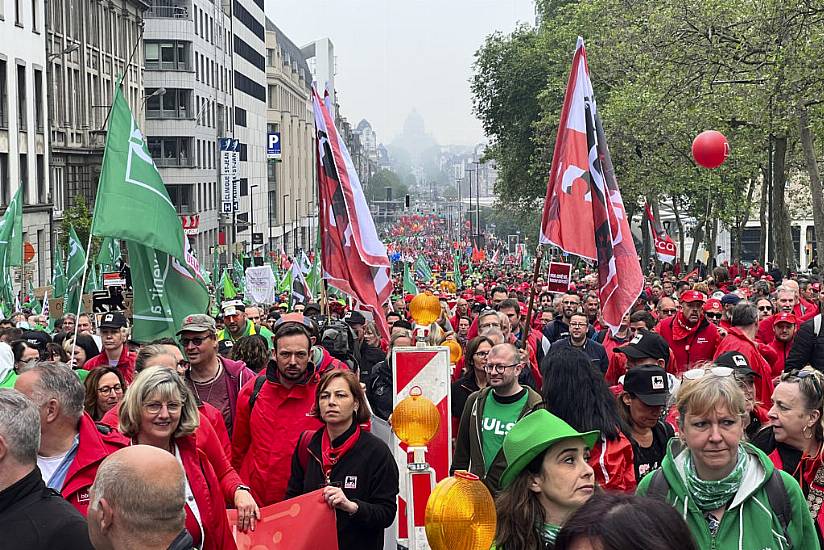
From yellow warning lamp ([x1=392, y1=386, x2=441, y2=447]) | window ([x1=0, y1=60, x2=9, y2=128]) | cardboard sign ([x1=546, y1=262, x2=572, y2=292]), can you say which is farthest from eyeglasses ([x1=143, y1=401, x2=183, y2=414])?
window ([x1=0, y1=60, x2=9, y2=128])

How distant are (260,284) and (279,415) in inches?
778

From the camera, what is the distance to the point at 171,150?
78938mm

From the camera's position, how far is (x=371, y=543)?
6.39 metres

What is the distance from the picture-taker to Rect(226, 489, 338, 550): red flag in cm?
608

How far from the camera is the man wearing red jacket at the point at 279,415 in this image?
739 centimetres

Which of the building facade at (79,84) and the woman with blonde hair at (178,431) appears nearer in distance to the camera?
the woman with blonde hair at (178,431)

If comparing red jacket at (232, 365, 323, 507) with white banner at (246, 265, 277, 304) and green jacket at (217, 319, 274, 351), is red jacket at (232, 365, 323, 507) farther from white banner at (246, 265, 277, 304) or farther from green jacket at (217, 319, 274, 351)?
white banner at (246, 265, 277, 304)

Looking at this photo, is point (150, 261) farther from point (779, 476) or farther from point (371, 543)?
point (779, 476)

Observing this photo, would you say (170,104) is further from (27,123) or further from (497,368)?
(497,368)

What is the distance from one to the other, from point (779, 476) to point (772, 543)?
0.81ft

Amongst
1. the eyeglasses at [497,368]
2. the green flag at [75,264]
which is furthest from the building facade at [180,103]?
the eyeglasses at [497,368]

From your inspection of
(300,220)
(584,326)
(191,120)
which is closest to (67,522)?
(584,326)

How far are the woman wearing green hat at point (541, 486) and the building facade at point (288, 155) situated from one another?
107 meters

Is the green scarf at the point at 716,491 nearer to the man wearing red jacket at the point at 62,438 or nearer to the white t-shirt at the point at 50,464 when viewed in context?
the man wearing red jacket at the point at 62,438
